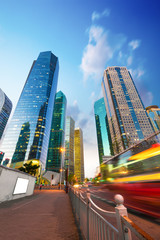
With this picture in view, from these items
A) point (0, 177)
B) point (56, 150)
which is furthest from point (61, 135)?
point (0, 177)

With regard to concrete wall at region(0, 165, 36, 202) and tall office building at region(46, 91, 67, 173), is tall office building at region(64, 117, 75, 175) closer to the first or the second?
tall office building at region(46, 91, 67, 173)

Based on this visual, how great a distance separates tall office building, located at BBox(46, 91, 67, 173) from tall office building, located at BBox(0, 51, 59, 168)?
66.8 feet

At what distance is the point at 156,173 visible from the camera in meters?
4.86

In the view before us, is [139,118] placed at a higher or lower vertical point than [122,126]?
higher

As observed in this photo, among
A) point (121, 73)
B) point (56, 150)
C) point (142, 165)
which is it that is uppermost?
point (121, 73)

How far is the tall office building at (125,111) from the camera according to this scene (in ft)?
273

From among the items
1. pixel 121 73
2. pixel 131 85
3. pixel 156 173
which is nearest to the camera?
pixel 156 173

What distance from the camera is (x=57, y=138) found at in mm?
126062

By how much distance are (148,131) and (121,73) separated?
6842 cm

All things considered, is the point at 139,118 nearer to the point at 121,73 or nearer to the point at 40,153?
the point at 121,73

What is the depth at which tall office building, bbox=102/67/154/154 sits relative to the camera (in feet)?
273

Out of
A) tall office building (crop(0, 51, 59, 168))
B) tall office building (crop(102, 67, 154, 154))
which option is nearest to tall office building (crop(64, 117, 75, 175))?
tall office building (crop(0, 51, 59, 168))

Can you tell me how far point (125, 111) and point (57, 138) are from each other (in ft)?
263

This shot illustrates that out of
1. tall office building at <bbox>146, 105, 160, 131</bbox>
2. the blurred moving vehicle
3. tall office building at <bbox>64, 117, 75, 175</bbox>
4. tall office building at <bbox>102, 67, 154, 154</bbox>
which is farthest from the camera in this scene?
tall office building at <bbox>64, 117, 75, 175</bbox>
